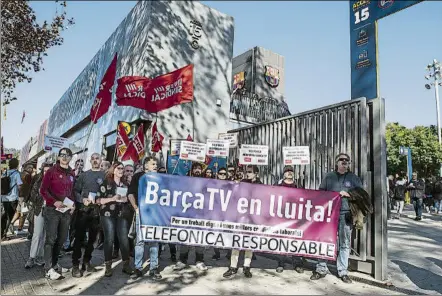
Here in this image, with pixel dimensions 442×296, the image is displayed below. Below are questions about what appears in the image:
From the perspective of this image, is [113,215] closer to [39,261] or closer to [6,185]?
[39,261]

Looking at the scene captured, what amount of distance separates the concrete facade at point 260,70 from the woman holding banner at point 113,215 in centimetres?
1733

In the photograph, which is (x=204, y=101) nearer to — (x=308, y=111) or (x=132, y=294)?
(x=308, y=111)

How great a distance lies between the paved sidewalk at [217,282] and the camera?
16.8ft

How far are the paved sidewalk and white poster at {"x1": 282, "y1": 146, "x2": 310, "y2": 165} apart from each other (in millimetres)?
2323

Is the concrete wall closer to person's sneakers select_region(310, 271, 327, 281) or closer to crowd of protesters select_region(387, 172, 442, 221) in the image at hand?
crowd of protesters select_region(387, 172, 442, 221)

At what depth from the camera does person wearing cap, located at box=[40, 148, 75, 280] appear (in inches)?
223

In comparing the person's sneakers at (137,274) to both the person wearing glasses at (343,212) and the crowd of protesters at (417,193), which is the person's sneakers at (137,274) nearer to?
the person wearing glasses at (343,212)

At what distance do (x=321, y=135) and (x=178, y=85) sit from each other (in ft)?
11.9

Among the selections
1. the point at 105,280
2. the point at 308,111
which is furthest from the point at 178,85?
the point at 105,280

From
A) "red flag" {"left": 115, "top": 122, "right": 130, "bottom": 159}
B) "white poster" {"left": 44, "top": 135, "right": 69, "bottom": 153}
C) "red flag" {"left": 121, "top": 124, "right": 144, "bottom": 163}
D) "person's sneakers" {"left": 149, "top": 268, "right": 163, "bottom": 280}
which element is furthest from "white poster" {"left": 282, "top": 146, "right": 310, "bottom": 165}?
"white poster" {"left": 44, "top": 135, "right": 69, "bottom": 153}

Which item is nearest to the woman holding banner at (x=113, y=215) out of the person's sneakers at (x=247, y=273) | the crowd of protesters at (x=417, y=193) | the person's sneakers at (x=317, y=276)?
the person's sneakers at (x=247, y=273)

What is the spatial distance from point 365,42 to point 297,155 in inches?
212

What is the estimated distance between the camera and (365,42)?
10.7 meters

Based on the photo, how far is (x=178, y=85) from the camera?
827 centimetres
